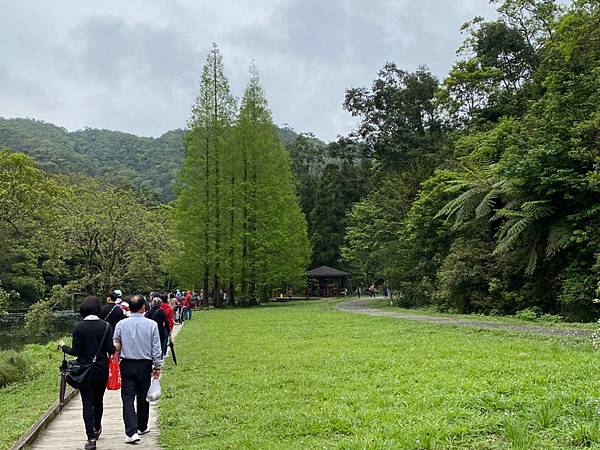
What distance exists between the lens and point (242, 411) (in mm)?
6820

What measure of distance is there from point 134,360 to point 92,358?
16.9 inches

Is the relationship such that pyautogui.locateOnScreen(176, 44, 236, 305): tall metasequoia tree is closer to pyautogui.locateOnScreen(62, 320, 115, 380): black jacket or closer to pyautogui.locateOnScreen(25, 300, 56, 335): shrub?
pyautogui.locateOnScreen(25, 300, 56, 335): shrub

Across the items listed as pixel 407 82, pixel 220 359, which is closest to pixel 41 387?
pixel 220 359

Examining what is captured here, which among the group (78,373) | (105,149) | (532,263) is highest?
(105,149)

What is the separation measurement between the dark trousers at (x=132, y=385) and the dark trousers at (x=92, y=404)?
9.3 inches

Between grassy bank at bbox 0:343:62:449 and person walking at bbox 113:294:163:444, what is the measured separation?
4.47 ft

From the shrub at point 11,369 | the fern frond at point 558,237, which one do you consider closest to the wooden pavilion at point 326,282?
the fern frond at point 558,237

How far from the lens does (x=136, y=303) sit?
6.20 meters

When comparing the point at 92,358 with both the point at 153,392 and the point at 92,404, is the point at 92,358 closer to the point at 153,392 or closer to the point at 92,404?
the point at 92,404

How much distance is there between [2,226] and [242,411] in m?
23.2

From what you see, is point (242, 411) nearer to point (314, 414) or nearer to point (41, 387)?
point (314, 414)

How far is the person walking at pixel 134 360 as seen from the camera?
5.99 metres

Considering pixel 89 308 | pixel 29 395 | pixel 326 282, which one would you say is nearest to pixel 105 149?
pixel 326 282

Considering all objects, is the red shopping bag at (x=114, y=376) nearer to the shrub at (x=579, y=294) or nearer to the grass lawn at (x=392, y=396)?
the grass lawn at (x=392, y=396)
